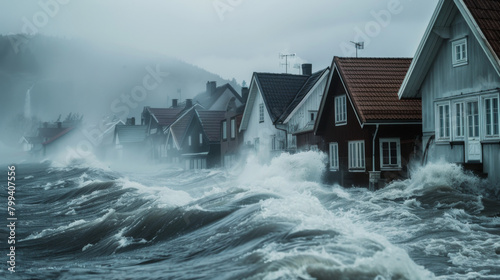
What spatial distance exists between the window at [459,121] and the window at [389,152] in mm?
4973

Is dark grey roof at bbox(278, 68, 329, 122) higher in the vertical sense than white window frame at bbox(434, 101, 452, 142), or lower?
higher

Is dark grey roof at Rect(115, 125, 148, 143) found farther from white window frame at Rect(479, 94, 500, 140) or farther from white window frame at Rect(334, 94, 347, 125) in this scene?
white window frame at Rect(479, 94, 500, 140)

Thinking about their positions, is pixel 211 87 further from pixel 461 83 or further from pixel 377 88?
pixel 461 83

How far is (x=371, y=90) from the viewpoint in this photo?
26969 millimetres

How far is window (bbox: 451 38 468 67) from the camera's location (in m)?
20.9

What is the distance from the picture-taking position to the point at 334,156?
30125 millimetres

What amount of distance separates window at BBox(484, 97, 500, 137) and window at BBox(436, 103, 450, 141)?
6.84ft

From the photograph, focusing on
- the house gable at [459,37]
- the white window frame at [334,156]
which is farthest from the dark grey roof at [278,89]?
the house gable at [459,37]

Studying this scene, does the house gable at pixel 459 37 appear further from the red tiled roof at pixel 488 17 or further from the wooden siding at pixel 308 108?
the wooden siding at pixel 308 108

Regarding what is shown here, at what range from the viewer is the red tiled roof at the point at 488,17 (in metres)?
18.8

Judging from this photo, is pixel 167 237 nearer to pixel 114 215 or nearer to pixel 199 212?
pixel 199 212

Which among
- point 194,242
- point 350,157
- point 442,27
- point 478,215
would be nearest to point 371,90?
point 350,157

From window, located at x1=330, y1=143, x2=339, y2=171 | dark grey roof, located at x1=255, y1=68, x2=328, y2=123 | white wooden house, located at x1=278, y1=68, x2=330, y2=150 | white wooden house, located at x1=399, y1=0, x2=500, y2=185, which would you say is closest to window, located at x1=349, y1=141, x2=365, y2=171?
window, located at x1=330, y1=143, x2=339, y2=171

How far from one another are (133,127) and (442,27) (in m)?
72.0
